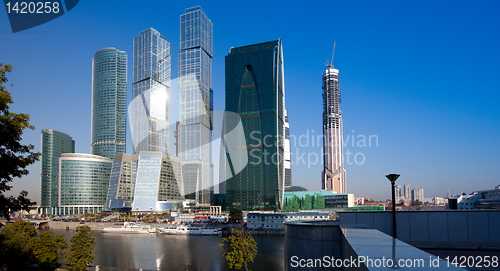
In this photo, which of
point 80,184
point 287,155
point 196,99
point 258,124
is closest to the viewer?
point 258,124

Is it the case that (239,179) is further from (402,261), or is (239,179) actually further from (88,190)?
(402,261)

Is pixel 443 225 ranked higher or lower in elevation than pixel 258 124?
lower

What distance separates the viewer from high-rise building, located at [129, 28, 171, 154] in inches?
5389

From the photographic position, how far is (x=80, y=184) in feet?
404

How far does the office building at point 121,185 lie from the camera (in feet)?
342

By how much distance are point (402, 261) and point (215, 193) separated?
135446 millimetres

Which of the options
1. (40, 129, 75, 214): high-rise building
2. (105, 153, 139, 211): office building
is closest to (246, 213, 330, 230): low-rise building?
(105, 153, 139, 211): office building

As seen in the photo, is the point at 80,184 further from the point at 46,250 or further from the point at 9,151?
the point at 9,151

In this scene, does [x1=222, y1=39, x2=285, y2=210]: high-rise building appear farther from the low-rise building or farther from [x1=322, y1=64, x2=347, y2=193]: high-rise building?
[x1=322, y1=64, x2=347, y2=193]: high-rise building

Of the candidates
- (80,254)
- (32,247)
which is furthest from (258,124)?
(32,247)

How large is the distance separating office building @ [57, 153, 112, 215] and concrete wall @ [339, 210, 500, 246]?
432 ft

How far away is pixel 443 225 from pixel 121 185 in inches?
4223

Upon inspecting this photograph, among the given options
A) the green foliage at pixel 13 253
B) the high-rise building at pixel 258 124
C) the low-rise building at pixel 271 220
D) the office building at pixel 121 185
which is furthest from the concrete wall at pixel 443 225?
the office building at pixel 121 185

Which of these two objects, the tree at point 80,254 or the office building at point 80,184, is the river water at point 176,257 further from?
the office building at point 80,184
